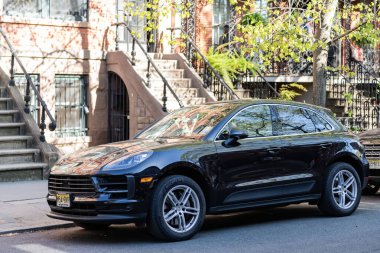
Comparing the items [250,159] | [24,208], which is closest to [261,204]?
[250,159]

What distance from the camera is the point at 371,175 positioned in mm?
12812

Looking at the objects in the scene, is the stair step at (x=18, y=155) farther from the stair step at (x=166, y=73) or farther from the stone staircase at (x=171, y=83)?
the stair step at (x=166, y=73)

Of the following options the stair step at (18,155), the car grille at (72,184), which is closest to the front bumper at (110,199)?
the car grille at (72,184)

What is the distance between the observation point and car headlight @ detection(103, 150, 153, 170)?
888cm

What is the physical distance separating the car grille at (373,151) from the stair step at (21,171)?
234 inches

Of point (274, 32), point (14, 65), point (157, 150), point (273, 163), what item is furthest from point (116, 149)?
point (14, 65)

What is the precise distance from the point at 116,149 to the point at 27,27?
9445 millimetres

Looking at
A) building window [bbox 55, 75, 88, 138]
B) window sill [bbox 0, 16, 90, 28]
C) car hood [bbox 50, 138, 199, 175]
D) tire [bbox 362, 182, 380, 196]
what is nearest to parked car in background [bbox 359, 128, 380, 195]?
tire [bbox 362, 182, 380, 196]

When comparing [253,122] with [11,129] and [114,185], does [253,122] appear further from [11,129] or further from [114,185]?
[11,129]

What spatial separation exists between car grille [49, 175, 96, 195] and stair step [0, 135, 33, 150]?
→ 6063mm

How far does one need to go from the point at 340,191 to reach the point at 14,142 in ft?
23.5

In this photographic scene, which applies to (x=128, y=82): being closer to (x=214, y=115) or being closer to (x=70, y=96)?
(x=70, y=96)

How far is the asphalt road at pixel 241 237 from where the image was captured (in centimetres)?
871

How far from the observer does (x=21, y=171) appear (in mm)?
14594
